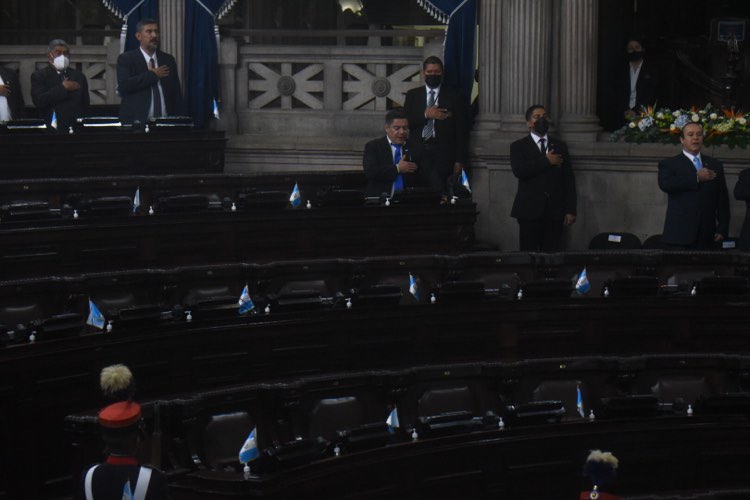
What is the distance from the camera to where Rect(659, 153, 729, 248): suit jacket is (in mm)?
9734

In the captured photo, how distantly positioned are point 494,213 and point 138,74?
3.15 m

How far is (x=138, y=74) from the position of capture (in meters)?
11.3

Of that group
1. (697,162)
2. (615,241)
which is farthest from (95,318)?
(615,241)

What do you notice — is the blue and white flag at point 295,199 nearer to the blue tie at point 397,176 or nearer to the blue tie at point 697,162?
the blue tie at point 397,176

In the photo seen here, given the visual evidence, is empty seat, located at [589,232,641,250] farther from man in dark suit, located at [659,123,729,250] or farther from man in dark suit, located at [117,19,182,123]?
man in dark suit, located at [117,19,182,123]

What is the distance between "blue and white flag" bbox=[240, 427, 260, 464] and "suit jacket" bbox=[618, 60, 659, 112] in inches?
275

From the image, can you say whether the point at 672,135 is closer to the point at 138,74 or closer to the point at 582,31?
the point at 582,31

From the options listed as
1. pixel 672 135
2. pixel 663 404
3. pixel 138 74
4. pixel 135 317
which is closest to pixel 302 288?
pixel 135 317

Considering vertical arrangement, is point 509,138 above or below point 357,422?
above

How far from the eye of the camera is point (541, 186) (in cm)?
1060

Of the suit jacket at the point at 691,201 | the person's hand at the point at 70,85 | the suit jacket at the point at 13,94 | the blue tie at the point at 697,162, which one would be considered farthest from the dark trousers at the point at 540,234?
the suit jacket at the point at 13,94

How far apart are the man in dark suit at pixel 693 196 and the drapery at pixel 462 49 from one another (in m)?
2.90

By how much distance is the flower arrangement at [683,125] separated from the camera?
11180mm

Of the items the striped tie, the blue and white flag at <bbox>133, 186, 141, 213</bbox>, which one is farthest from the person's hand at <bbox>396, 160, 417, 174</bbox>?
the blue and white flag at <bbox>133, 186, 141, 213</bbox>
